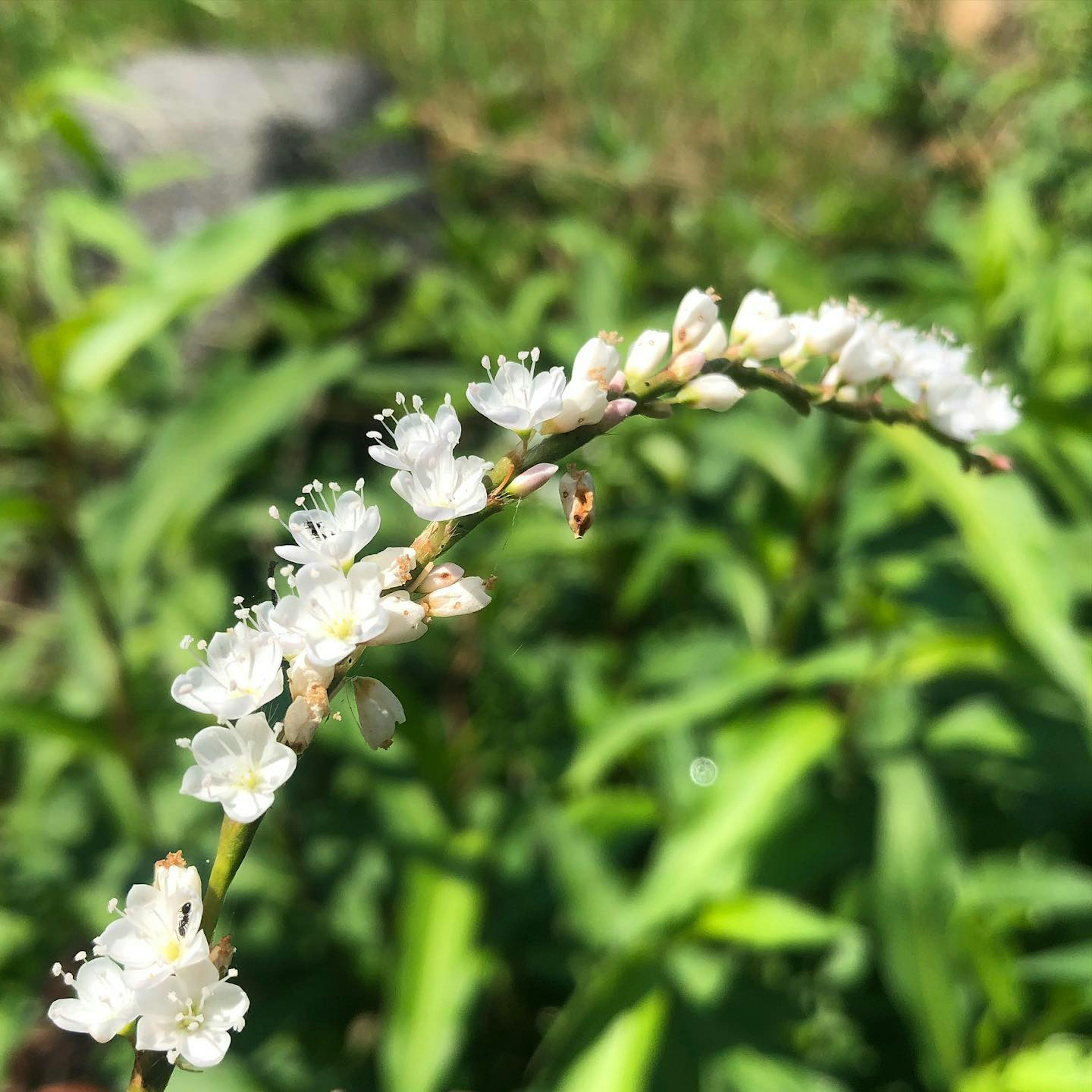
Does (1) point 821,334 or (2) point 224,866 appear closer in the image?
(2) point 224,866

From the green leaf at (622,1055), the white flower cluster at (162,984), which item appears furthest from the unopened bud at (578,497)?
the green leaf at (622,1055)

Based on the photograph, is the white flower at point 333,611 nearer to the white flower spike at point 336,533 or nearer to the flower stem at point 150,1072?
the white flower spike at point 336,533

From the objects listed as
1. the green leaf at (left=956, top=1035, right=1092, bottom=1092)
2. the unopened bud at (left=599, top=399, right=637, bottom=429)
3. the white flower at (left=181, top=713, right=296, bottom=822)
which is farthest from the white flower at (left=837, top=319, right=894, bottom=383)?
the green leaf at (left=956, top=1035, right=1092, bottom=1092)

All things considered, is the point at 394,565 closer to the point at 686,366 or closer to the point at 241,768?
the point at 241,768

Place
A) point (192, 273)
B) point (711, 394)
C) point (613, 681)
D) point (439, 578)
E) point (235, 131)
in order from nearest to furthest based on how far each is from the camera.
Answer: point (439, 578) → point (711, 394) → point (192, 273) → point (613, 681) → point (235, 131)

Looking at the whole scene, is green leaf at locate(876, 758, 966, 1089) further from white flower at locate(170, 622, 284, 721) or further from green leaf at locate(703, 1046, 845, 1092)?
white flower at locate(170, 622, 284, 721)

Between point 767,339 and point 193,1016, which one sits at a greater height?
point 767,339

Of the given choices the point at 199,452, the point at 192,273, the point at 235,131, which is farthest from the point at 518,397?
the point at 235,131
